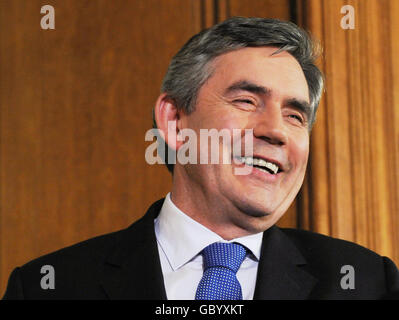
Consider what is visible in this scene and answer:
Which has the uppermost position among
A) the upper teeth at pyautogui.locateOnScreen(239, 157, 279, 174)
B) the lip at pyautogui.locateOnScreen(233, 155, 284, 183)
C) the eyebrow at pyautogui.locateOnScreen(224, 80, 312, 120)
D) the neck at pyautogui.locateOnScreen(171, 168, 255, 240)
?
the eyebrow at pyautogui.locateOnScreen(224, 80, 312, 120)

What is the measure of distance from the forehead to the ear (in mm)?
137

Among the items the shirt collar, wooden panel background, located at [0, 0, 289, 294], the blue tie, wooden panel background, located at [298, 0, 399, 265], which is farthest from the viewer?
wooden panel background, located at [0, 0, 289, 294]

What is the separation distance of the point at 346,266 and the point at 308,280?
4.3 inches

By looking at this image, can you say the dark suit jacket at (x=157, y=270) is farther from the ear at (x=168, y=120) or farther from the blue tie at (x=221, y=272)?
the ear at (x=168, y=120)

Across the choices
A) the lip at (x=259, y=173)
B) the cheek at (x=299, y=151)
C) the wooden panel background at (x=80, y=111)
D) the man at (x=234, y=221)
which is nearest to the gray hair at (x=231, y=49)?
the man at (x=234, y=221)

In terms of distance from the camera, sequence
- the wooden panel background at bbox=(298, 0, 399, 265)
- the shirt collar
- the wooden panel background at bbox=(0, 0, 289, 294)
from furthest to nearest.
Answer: the wooden panel background at bbox=(0, 0, 289, 294) → the wooden panel background at bbox=(298, 0, 399, 265) → the shirt collar

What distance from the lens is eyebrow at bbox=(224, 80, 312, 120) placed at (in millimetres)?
1669

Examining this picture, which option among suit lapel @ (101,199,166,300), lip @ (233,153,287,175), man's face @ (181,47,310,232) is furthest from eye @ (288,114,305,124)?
suit lapel @ (101,199,166,300)

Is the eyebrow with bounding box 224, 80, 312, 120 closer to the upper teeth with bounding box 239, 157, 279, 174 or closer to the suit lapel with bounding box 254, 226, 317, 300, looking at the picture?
the upper teeth with bounding box 239, 157, 279, 174

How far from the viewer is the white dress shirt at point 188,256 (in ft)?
5.43

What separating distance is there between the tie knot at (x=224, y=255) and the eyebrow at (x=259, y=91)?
34 cm

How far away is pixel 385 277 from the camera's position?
1.70 metres

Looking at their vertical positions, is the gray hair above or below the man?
above
